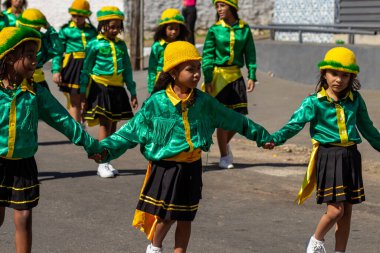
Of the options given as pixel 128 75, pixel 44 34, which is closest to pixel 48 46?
pixel 44 34

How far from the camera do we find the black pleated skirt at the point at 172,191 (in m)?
6.88

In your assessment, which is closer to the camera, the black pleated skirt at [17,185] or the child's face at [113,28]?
the black pleated skirt at [17,185]

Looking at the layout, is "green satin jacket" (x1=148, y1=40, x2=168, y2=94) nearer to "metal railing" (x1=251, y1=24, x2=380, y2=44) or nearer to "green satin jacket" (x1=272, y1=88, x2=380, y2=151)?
"green satin jacket" (x1=272, y1=88, x2=380, y2=151)

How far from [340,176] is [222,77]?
4161 mm

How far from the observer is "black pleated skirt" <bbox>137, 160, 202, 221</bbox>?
22.6 feet

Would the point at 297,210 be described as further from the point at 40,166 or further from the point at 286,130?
the point at 40,166

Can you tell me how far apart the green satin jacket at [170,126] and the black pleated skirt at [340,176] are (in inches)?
33.4

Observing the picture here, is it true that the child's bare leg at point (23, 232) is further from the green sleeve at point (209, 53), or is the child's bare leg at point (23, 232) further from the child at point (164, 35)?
the green sleeve at point (209, 53)

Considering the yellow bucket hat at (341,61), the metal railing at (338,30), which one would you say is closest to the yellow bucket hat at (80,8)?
Answer: the metal railing at (338,30)

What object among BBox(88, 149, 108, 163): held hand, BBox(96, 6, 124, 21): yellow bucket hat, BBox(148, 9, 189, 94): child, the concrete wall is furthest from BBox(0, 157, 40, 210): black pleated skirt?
the concrete wall

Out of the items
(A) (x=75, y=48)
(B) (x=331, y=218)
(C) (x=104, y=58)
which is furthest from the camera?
(A) (x=75, y=48)

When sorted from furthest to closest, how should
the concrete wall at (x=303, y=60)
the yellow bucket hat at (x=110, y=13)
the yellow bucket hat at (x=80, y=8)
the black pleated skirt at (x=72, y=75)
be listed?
1. the concrete wall at (x=303, y=60)
2. the black pleated skirt at (x=72, y=75)
3. the yellow bucket hat at (x=80, y=8)
4. the yellow bucket hat at (x=110, y=13)

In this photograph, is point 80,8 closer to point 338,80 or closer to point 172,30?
point 172,30

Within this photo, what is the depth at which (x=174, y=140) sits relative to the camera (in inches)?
271
